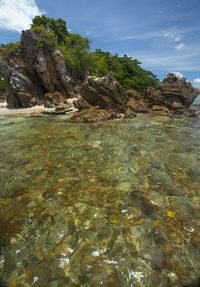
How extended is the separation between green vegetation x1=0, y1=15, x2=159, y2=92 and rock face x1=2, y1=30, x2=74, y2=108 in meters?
2.18

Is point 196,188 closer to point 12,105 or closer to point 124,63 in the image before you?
point 12,105

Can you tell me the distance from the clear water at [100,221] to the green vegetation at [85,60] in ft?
121

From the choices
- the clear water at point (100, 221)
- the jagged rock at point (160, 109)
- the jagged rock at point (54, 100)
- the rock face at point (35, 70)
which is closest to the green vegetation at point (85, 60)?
the rock face at point (35, 70)

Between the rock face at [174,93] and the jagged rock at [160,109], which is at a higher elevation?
the rock face at [174,93]

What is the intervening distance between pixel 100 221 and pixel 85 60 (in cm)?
4325

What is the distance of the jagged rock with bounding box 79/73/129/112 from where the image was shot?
18.4 meters

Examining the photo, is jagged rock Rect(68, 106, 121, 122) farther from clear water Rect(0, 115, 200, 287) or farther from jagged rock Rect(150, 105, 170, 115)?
clear water Rect(0, 115, 200, 287)

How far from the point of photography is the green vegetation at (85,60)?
3738 centimetres

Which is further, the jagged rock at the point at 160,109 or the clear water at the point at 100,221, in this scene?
the jagged rock at the point at 160,109

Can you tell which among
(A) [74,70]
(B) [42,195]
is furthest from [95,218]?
(A) [74,70]

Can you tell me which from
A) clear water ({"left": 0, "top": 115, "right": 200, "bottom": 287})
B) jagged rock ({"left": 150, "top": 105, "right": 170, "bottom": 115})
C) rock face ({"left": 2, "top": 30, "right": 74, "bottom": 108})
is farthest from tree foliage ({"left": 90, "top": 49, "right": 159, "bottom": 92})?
clear water ({"left": 0, "top": 115, "right": 200, "bottom": 287})

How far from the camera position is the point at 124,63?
4475cm

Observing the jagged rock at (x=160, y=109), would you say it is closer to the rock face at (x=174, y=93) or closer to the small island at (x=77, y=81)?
the small island at (x=77, y=81)

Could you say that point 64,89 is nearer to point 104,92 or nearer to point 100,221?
point 104,92
